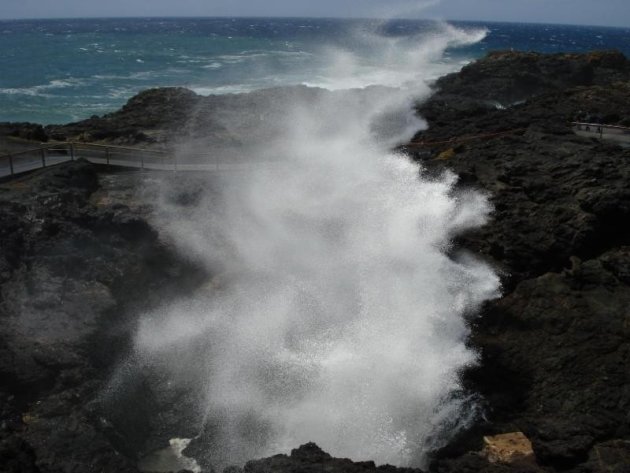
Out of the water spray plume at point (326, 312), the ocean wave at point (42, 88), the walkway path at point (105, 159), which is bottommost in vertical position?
the water spray plume at point (326, 312)

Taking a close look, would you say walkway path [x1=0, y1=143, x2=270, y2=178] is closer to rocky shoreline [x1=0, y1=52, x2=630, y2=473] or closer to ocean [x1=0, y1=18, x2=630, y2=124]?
rocky shoreline [x1=0, y1=52, x2=630, y2=473]

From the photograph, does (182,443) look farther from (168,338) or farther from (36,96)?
(36,96)

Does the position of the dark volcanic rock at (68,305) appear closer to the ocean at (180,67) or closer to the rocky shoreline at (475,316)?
the rocky shoreline at (475,316)

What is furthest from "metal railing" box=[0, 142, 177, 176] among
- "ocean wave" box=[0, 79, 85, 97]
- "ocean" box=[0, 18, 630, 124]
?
"ocean wave" box=[0, 79, 85, 97]

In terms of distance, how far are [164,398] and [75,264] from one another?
357 cm

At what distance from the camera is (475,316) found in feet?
41.1

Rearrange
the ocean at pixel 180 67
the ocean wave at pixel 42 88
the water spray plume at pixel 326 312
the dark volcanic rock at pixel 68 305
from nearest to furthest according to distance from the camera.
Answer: the dark volcanic rock at pixel 68 305
the water spray plume at pixel 326 312
the ocean at pixel 180 67
the ocean wave at pixel 42 88

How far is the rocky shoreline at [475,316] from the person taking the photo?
28.7 ft

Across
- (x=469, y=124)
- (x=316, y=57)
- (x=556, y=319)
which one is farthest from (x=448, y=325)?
(x=316, y=57)

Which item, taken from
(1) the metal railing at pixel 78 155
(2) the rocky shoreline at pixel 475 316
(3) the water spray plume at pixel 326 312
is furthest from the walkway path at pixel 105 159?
(3) the water spray plume at pixel 326 312

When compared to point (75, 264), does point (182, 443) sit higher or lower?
lower

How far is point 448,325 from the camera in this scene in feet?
40.8

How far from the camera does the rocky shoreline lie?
8758 mm

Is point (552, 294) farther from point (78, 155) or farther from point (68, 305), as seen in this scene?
point (78, 155)
